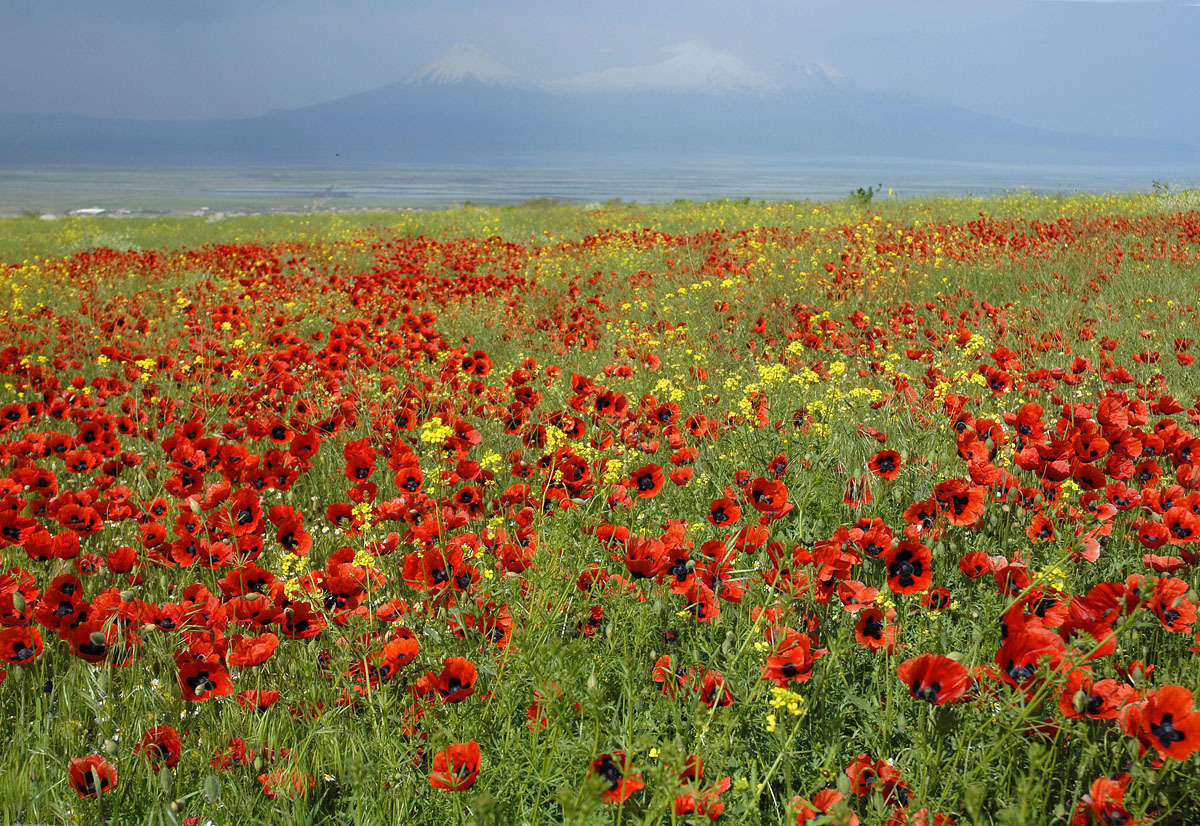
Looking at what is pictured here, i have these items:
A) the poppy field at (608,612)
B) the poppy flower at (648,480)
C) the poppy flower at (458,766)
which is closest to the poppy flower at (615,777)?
the poppy field at (608,612)

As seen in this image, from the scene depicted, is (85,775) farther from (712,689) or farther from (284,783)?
(712,689)

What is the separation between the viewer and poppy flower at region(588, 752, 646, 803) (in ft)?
3.63

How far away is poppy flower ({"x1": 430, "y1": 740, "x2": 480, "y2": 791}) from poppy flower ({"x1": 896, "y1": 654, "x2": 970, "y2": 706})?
2.41ft

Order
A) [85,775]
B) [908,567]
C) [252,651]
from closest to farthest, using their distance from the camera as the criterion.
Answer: [85,775] < [252,651] < [908,567]

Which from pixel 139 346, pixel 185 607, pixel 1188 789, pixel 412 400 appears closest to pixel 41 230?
pixel 139 346

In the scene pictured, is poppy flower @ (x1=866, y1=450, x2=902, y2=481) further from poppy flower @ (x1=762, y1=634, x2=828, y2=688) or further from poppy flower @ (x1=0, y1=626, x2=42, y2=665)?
poppy flower @ (x1=0, y1=626, x2=42, y2=665)

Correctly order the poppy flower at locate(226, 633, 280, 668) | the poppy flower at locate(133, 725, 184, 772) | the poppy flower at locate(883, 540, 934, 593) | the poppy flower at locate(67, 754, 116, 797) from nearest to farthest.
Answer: the poppy flower at locate(67, 754, 116, 797)
the poppy flower at locate(133, 725, 184, 772)
the poppy flower at locate(226, 633, 280, 668)
the poppy flower at locate(883, 540, 934, 593)

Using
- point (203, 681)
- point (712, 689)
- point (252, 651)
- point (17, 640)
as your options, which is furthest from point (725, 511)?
point (17, 640)

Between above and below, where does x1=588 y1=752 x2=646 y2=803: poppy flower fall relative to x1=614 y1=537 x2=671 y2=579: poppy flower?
below

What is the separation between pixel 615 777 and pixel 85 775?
997mm

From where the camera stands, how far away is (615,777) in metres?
1.29

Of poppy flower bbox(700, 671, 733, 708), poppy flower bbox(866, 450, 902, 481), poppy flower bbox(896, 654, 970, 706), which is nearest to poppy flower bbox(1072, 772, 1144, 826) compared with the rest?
poppy flower bbox(896, 654, 970, 706)

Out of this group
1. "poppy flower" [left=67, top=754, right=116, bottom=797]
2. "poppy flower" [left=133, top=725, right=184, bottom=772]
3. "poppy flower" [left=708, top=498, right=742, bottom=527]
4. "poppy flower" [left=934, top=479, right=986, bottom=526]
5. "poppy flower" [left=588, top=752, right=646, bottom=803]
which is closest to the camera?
"poppy flower" [left=588, top=752, right=646, bottom=803]

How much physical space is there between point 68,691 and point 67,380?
15.3 ft
